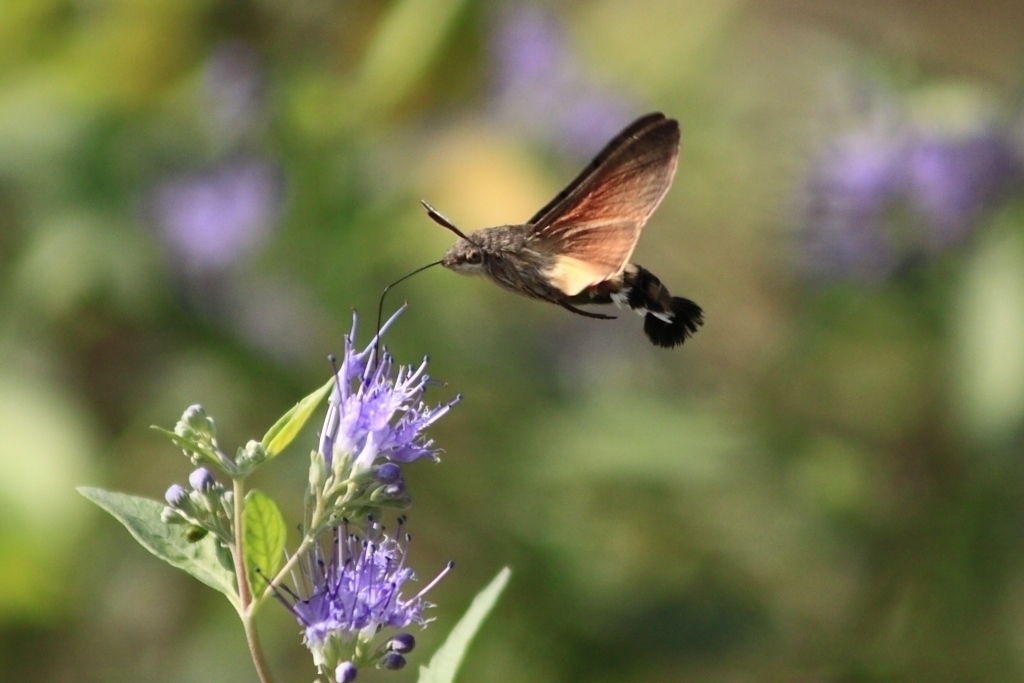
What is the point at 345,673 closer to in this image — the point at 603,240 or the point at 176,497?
the point at 176,497

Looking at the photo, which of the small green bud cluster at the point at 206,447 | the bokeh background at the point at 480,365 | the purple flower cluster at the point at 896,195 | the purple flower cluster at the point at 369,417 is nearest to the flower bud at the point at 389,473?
the purple flower cluster at the point at 369,417

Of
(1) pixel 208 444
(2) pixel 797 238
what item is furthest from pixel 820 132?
(1) pixel 208 444

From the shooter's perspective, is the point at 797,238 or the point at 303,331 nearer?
the point at 303,331

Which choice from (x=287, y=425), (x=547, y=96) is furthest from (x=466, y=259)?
(x=547, y=96)

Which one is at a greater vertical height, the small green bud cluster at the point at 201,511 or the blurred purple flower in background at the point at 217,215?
the blurred purple flower in background at the point at 217,215

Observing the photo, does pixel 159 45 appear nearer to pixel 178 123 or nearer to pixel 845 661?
pixel 178 123

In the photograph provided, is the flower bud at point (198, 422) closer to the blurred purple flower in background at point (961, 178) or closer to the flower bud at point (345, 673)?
the flower bud at point (345, 673)
